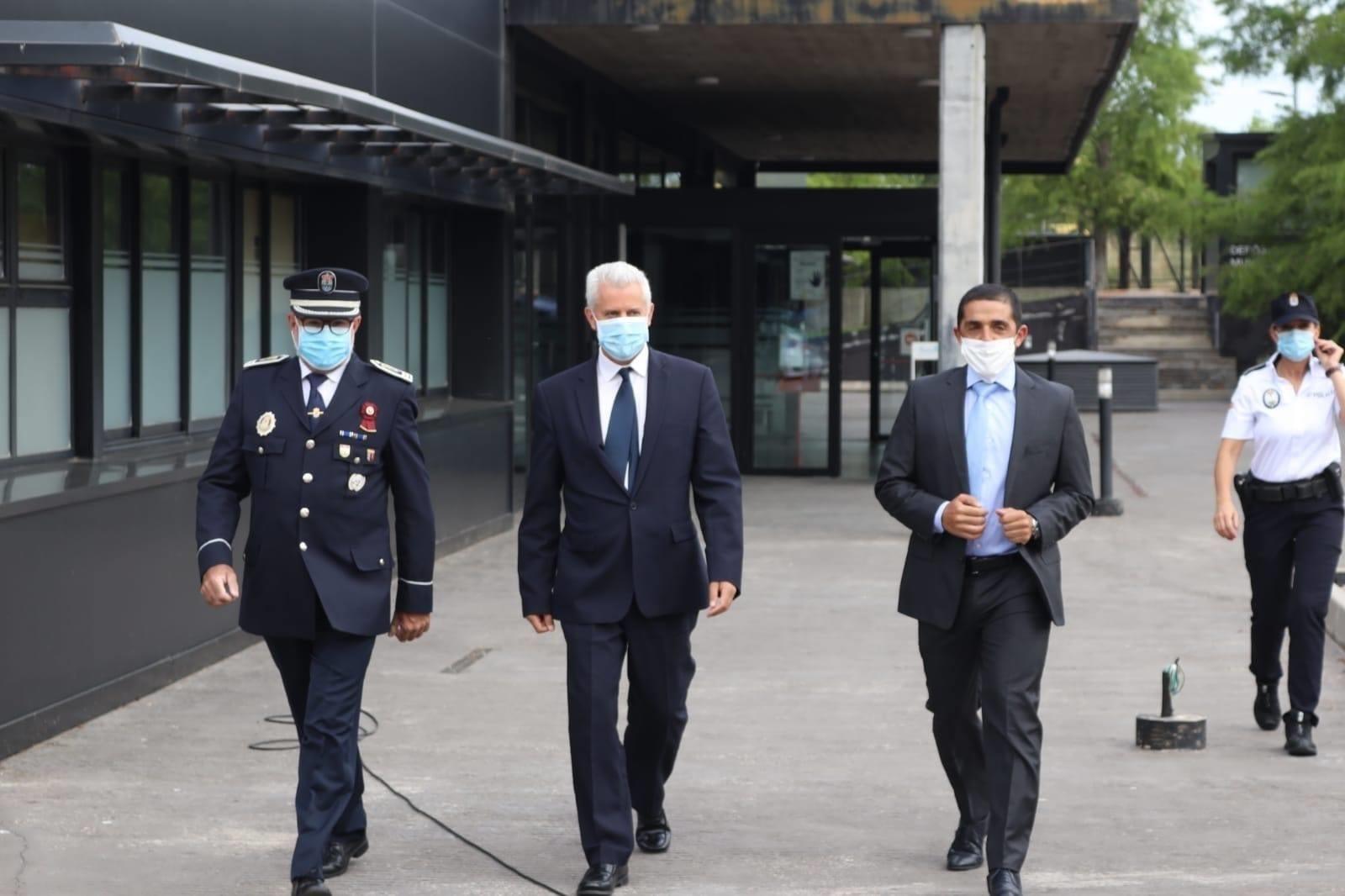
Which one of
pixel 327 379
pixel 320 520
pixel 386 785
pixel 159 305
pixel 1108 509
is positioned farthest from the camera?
pixel 1108 509

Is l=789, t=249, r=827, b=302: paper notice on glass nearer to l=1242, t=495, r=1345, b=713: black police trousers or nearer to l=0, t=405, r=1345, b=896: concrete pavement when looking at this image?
l=0, t=405, r=1345, b=896: concrete pavement

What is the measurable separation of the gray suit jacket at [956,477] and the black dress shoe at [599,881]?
114 cm

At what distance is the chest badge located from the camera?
598 centimetres

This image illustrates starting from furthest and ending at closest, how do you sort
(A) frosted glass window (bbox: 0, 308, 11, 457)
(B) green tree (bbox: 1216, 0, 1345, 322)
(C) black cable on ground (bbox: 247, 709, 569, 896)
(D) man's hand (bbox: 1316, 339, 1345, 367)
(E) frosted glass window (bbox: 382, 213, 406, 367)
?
(B) green tree (bbox: 1216, 0, 1345, 322), (E) frosted glass window (bbox: 382, 213, 406, 367), (A) frosted glass window (bbox: 0, 308, 11, 457), (D) man's hand (bbox: 1316, 339, 1345, 367), (C) black cable on ground (bbox: 247, 709, 569, 896)

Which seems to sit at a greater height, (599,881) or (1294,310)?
(1294,310)

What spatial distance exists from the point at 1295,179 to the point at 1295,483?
30.8m

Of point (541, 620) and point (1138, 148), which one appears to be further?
point (1138, 148)

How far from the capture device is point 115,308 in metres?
10.3

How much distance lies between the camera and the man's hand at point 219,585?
582 centimetres

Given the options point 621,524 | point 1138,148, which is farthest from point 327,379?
point 1138,148

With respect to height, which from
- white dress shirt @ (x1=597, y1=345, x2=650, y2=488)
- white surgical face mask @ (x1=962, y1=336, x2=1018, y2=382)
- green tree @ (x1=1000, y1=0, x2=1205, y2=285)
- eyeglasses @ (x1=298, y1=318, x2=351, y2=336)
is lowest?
white dress shirt @ (x1=597, y1=345, x2=650, y2=488)

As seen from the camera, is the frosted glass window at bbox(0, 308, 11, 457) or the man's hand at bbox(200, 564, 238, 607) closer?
the man's hand at bbox(200, 564, 238, 607)

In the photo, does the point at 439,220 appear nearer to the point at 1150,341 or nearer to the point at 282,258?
the point at 282,258

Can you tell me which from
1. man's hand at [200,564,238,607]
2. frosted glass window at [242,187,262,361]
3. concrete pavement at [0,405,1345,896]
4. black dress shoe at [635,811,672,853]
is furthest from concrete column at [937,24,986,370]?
man's hand at [200,564,238,607]
